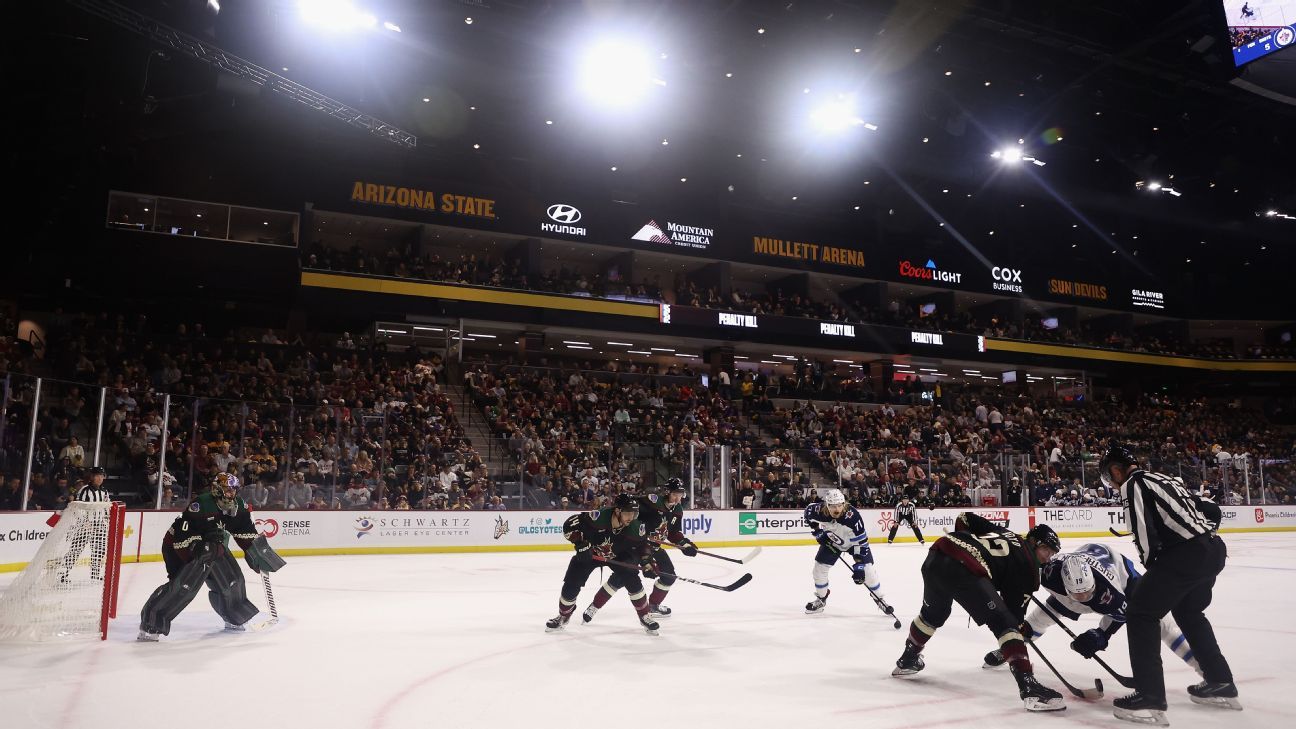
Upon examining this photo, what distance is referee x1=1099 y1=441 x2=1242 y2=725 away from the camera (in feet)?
15.3

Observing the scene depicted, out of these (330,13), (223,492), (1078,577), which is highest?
(330,13)

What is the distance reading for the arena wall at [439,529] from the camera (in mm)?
12859

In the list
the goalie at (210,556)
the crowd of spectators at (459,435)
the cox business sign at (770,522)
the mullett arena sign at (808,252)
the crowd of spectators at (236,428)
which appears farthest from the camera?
the mullett arena sign at (808,252)

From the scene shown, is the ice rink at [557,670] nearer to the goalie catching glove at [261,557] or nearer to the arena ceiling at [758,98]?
the goalie catching glove at [261,557]

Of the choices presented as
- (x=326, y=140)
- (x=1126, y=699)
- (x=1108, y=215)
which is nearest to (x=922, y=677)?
(x=1126, y=699)

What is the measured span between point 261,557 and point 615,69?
15368 millimetres

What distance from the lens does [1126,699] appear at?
4.72 metres

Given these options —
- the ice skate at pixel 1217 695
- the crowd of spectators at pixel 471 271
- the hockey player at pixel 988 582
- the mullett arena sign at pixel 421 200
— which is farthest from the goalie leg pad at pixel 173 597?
the mullett arena sign at pixel 421 200

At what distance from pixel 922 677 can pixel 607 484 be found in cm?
1092

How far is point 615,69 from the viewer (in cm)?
1995

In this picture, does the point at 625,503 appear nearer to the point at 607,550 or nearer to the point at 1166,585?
the point at 607,550

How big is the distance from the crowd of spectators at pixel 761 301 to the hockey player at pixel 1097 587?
22194 mm

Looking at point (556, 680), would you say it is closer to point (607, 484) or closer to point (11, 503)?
point (11, 503)

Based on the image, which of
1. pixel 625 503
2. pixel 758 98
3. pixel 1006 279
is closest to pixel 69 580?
pixel 625 503
